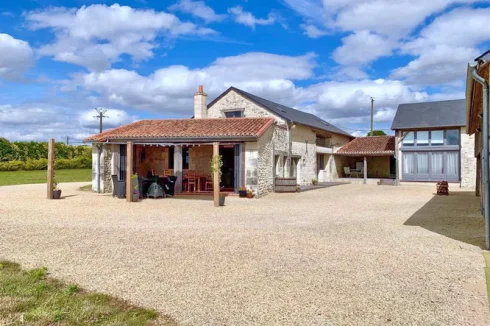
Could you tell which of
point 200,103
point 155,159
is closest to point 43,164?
point 155,159

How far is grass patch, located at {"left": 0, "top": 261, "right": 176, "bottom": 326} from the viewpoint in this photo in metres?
3.22

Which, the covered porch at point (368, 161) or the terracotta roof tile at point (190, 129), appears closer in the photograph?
the terracotta roof tile at point (190, 129)

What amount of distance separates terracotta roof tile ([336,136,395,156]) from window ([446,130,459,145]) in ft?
10.4

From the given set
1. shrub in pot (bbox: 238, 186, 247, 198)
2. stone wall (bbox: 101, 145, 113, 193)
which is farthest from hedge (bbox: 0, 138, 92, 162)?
shrub in pot (bbox: 238, 186, 247, 198)

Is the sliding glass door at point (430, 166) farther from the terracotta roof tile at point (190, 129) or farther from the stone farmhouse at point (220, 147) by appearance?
the terracotta roof tile at point (190, 129)

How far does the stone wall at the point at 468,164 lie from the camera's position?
69.0 feet

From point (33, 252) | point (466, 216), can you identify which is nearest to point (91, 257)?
point (33, 252)

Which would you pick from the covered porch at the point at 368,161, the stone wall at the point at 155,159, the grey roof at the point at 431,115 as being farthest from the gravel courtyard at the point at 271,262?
the covered porch at the point at 368,161

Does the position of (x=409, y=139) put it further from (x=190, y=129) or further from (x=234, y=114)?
(x=190, y=129)

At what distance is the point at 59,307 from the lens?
349 centimetres

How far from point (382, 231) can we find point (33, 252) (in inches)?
245

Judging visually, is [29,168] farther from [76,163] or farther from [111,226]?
[111,226]

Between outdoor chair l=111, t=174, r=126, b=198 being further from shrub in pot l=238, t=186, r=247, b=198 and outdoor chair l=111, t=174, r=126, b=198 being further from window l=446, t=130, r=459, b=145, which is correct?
window l=446, t=130, r=459, b=145

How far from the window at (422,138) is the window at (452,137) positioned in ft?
3.64
